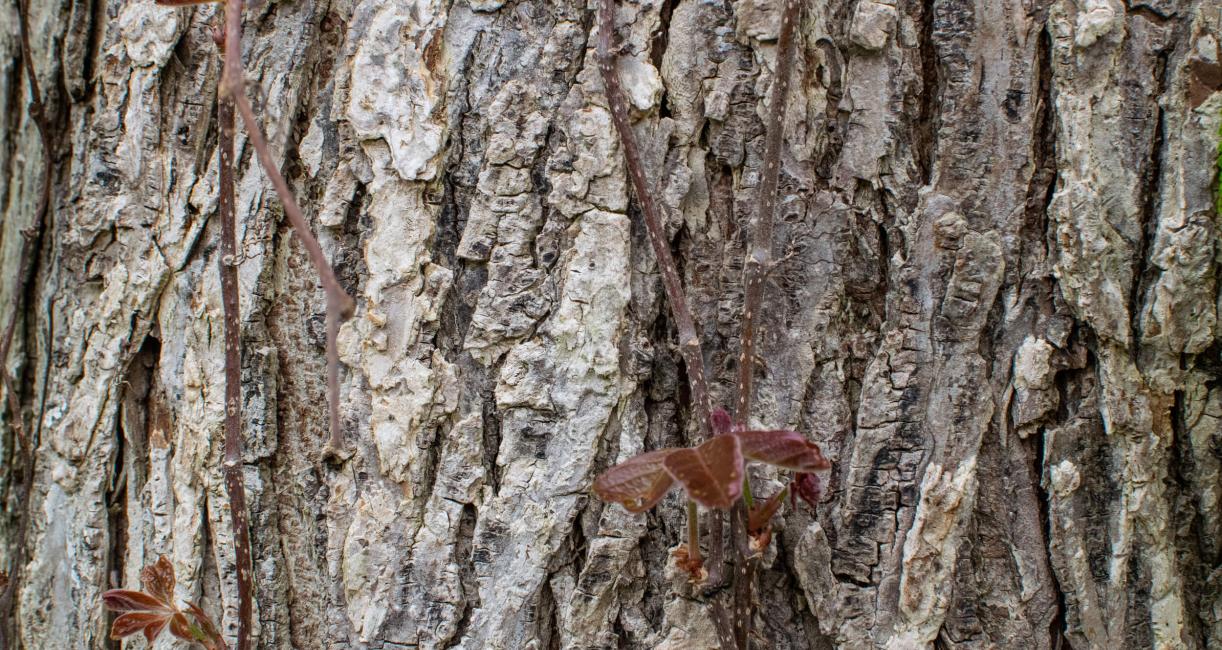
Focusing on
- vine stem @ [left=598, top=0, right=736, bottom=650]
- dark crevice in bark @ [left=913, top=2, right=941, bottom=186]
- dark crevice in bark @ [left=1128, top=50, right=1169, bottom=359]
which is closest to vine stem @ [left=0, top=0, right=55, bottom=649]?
vine stem @ [left=598, top=0, right=736, bottom=650]

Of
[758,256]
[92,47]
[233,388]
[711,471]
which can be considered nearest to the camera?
[711,471]

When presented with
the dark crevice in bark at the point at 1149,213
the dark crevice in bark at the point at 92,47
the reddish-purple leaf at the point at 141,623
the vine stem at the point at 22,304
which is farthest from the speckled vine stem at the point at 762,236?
the vine stem at the point at 22,304

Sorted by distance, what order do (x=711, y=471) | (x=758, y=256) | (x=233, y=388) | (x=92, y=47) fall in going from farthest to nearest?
(x=92, y=47) → (x=233, y=388) → (x=758, y=256) → (x=711, y=471)

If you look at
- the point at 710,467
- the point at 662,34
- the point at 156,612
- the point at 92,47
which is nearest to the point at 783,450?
the point at 710,467

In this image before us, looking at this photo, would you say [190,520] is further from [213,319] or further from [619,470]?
[619,470]

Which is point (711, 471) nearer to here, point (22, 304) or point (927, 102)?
point (927, 102)

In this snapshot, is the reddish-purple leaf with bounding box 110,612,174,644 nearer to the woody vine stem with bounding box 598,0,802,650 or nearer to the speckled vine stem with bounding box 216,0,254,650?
the speckled vine stem with bounding box 216,0,254,650
